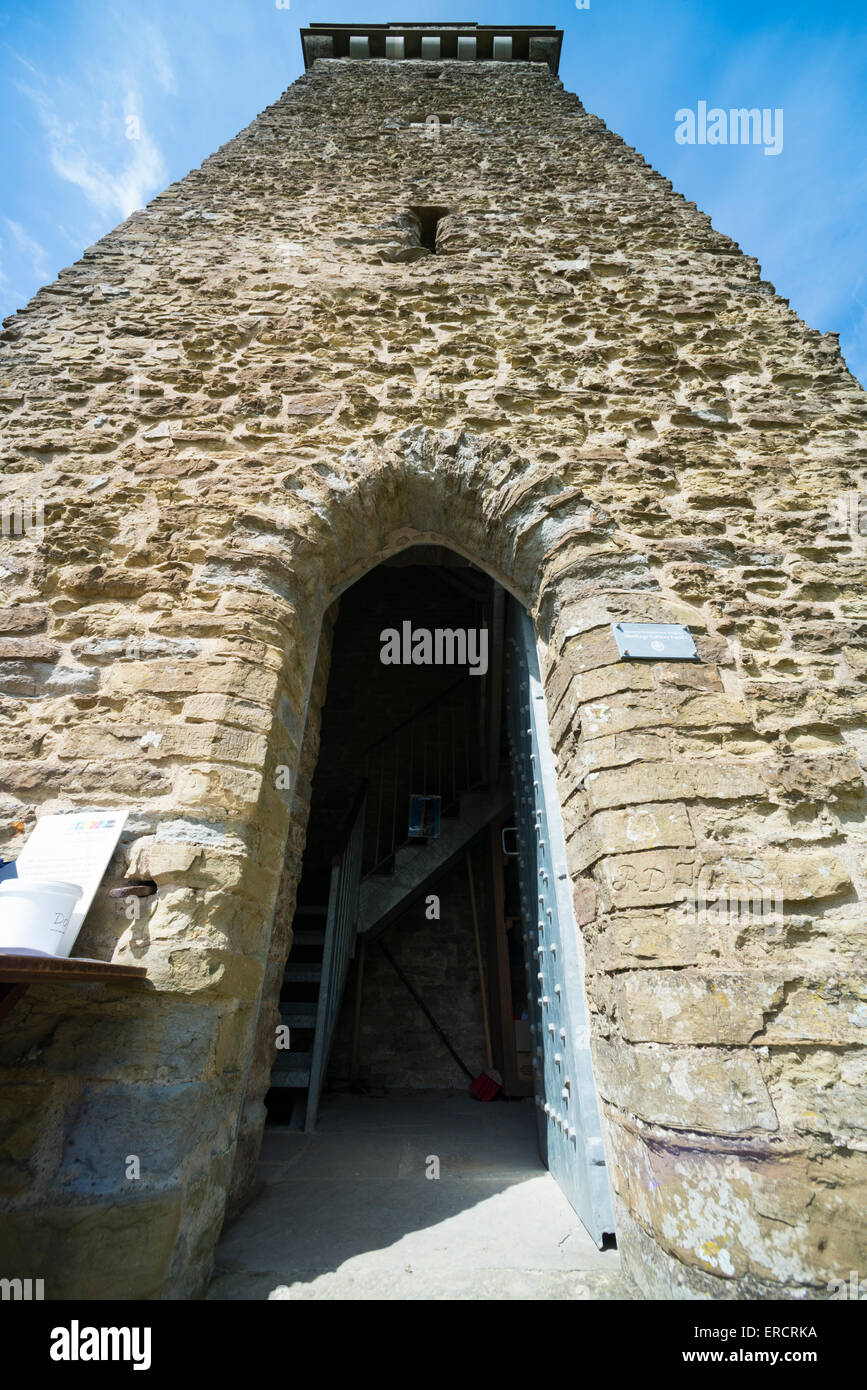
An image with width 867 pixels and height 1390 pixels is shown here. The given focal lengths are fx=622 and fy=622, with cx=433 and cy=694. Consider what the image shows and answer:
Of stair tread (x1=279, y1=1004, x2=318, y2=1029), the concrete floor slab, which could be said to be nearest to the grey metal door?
the concrete floor slab

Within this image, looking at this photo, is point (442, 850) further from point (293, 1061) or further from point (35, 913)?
point (35, 913)

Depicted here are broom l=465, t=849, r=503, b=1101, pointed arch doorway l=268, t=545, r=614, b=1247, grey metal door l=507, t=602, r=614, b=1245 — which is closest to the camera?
grey metal door l=507, t=602, r=614, b=1245

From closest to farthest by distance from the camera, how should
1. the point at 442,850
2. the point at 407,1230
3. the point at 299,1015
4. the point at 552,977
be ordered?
the point at 407,1230, the point at 552,977, the point at 299,1015, the point at 442,850

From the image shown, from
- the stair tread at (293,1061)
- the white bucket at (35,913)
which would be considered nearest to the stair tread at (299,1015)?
the stair tread at (293,1061)

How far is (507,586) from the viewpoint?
2.92 meters

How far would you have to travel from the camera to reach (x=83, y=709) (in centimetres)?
223

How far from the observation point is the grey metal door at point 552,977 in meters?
1.98

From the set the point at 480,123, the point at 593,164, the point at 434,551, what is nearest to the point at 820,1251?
the point at 434,551

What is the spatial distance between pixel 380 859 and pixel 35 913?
13.1 ft

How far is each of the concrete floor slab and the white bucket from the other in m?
1.03

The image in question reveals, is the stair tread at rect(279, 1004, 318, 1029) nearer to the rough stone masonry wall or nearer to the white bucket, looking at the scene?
the rough stone masonry wall

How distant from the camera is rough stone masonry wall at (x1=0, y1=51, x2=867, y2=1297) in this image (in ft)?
5.28

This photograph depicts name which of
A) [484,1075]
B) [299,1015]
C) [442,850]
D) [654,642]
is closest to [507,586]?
[654,642]

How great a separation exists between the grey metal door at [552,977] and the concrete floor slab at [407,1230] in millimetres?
147
